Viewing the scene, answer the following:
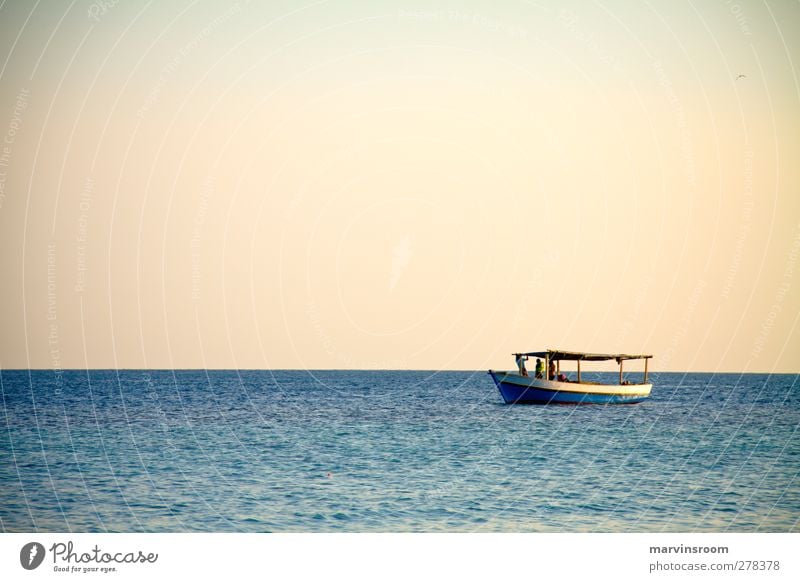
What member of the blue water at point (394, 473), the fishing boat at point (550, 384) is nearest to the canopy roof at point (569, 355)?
the fishing boat at point (550, 384)

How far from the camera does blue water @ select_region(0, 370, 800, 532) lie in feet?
114

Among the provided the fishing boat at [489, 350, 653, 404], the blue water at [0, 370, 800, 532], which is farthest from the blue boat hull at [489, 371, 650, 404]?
the blue water at [0, 370, 800, 532]

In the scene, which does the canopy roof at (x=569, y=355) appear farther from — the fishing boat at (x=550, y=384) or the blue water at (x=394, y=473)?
the blue water at (x=394, y=473)

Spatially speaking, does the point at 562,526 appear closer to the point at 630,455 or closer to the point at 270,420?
the point at 630,455

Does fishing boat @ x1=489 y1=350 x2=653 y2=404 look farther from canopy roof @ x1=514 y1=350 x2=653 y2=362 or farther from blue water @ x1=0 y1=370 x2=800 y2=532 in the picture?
blue water @ x1=0 y1=370 x2=800 y2=532

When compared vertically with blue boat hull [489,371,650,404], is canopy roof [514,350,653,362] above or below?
above

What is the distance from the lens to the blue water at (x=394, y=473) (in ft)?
114

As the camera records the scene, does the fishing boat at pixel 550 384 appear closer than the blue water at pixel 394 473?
No

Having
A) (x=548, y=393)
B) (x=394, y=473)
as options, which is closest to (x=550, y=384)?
(x=548, y=393)

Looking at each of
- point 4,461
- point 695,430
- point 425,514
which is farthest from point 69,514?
point 695,430

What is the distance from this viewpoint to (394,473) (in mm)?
45688

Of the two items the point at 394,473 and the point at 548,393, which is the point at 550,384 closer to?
the point at 548,393
